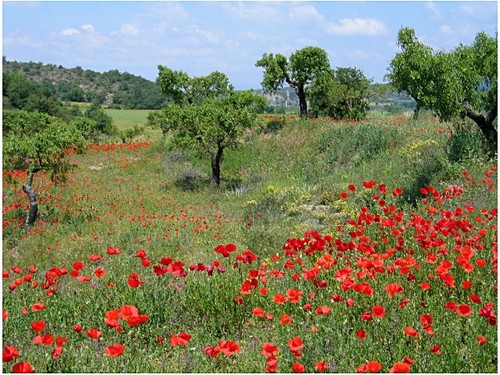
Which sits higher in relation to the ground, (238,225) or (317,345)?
(317,345)

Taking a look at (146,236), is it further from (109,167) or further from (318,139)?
(109,167)

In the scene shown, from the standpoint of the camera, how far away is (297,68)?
1211 inches

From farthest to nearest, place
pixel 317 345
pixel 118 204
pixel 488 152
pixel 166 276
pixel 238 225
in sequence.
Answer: pixel 118 204 → pixel 238 225 → pixel 488 152 → pixel 166 276 → pixel 317 345

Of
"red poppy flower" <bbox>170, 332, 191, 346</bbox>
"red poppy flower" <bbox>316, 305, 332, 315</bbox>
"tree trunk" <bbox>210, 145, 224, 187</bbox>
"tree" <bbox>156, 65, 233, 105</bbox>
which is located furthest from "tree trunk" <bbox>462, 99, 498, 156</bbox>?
"tree" <bbox>156, 65, 233, 105</bbox>

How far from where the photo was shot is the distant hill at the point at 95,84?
11044cm

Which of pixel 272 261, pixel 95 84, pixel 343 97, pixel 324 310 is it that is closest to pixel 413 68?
pixel 272 261

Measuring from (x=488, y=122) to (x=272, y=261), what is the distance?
833cm

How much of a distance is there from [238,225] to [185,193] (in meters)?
6.92

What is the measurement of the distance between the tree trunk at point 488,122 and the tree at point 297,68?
18.4m

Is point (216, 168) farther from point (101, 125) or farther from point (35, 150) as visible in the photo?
point (101, 125)

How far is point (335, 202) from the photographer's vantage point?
1221cm

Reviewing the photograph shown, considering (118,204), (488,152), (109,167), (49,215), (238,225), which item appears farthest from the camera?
(109,167)

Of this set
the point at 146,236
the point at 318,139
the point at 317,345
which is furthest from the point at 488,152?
the point at 318,139

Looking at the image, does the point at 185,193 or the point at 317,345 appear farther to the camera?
the point at 185,193
